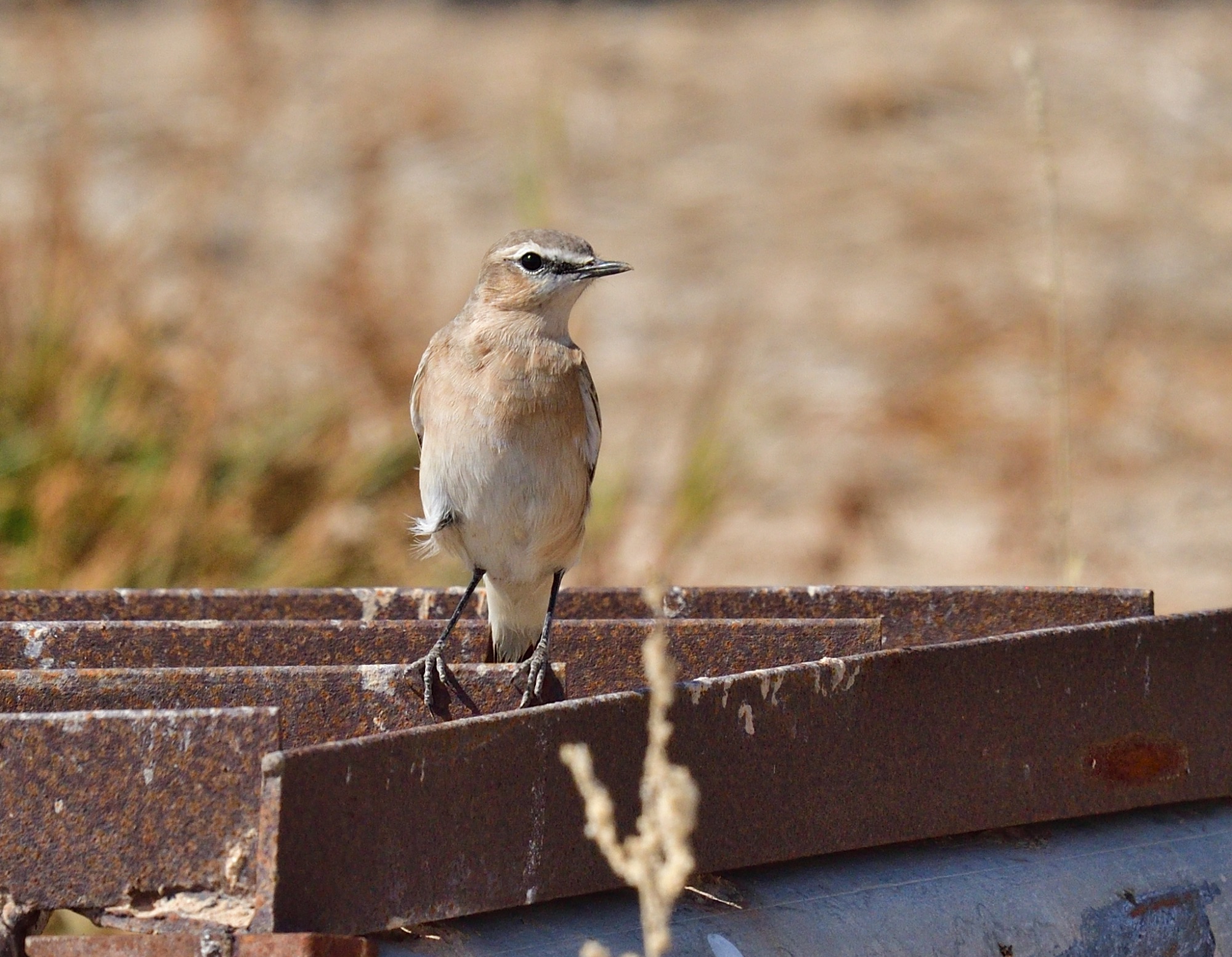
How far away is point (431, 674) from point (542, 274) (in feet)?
5.59

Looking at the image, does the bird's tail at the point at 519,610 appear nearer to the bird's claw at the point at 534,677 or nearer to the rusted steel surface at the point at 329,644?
the rusted steel surface at the point at 329,644

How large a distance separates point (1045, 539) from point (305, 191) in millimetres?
6172

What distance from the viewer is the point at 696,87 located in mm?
13836

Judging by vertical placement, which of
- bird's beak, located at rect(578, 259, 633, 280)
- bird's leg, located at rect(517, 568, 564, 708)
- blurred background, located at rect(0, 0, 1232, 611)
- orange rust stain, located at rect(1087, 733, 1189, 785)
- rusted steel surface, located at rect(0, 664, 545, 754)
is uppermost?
blurred background, located at rect(0, 0, 1232, 611)

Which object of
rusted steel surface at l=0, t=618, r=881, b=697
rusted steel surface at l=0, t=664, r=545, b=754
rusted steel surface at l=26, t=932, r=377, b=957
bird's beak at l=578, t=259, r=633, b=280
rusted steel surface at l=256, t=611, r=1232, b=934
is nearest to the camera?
rusted steel surface at l=26, t=932, r=377, b=957

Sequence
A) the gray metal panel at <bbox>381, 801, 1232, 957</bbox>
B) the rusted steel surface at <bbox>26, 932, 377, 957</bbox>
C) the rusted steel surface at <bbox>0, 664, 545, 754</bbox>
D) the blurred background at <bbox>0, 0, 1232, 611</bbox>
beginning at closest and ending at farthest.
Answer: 1. the rusted steel surface at <bbox>26, 932, 377, 957</bbox>
2. the gray metal panel at <bbox>381, 801, 1232, 957</bbox>
3. the rusted steel surface at <bbox>0, 664, 545, 754</bbox>
4. the blurred background at <bbox>0, 0, 1232, 611</bbox>

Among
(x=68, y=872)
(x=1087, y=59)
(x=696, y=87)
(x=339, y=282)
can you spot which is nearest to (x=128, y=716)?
(x=68, y=872)

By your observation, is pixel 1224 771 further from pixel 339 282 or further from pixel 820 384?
pixel 820 384

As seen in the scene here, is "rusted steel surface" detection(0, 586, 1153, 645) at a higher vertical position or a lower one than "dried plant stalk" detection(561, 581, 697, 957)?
higher

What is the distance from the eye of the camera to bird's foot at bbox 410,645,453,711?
2.77 metres

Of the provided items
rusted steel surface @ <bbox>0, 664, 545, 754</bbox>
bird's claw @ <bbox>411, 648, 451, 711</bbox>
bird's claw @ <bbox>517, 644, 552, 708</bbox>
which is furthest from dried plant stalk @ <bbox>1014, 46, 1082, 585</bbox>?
rusted steel surface @ <bbox>0, 664, 545, 754</bbox>

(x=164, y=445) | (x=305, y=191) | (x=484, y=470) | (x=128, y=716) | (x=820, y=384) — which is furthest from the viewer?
(x=305, y=191)

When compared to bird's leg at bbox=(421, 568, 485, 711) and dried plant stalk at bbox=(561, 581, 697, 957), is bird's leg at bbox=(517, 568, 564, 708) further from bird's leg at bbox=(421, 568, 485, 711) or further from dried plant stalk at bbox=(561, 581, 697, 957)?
dried plant stalk at bbox=(561, 581, 697, 957)

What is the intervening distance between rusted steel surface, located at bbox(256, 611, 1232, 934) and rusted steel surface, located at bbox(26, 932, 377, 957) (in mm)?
34
